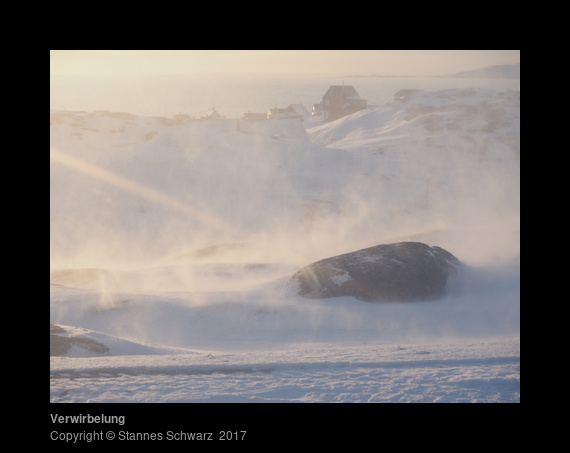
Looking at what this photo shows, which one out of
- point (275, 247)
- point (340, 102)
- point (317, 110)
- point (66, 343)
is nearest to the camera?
point (66, 343)

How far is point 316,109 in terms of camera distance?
3342 inches

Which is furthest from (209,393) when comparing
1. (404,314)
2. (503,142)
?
(503,142)

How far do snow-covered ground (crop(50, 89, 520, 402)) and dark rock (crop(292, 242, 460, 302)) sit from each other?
408 millimetres

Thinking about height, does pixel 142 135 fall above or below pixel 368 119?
below

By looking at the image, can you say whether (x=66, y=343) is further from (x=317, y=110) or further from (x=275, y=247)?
(x=317, y=110)

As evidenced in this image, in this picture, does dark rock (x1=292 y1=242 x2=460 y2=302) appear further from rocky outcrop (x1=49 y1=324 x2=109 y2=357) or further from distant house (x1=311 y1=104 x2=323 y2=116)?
distant house (x1=311 y1=104 x2=323 y2=116)

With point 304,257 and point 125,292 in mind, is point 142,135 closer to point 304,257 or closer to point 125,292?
point 304,257

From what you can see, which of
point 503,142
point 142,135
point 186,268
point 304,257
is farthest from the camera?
point 503,142

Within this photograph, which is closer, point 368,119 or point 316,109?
point 368,119

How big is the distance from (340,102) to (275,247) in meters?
47.8

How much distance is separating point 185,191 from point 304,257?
20167mm

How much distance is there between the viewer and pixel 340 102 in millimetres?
78438

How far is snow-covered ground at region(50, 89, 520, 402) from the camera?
34.7 feet

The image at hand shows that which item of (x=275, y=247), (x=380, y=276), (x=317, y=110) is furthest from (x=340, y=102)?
(x=380, y=276)
